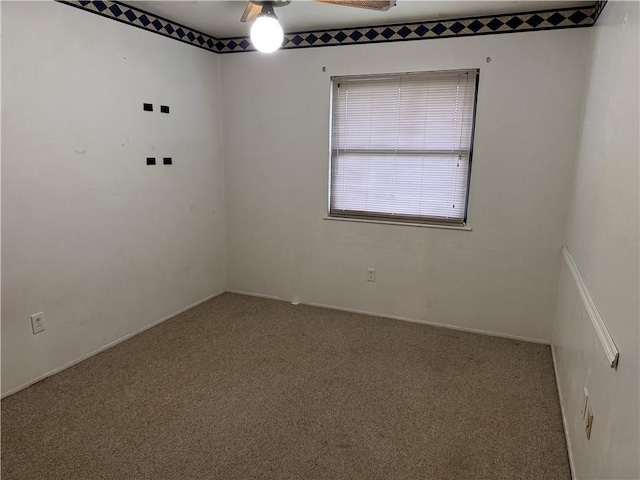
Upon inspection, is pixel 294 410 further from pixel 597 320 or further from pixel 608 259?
pixel 608 259

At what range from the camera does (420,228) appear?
331 cm

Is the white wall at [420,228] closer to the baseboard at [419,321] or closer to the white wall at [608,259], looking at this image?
the baseboard at [419,321]

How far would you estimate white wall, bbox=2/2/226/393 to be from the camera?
228 cm

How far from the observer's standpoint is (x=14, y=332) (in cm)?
233

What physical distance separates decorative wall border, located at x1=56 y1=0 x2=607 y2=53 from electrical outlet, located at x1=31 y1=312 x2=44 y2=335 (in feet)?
6.19

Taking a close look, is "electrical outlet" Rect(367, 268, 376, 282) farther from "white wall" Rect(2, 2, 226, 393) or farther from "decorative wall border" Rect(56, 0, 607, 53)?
"decorative wall border" Rect(56, 0, 607, 53)

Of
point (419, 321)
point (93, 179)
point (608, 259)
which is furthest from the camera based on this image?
point (419, 321)

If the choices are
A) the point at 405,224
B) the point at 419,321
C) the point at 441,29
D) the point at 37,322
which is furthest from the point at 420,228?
the point at 37,322

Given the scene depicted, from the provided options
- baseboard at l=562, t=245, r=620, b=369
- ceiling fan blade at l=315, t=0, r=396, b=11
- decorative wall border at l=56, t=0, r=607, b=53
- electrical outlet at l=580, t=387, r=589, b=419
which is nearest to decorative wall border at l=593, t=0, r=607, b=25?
decorative wall border at l=56, t=0, r=607, b=53

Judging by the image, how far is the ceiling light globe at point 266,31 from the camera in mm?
2133

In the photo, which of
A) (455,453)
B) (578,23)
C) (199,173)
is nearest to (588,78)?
(578,23)

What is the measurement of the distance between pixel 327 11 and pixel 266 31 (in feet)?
3.02

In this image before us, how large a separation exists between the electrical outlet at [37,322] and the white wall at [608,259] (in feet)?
9.50

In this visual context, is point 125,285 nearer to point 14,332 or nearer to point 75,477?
point 14,332
